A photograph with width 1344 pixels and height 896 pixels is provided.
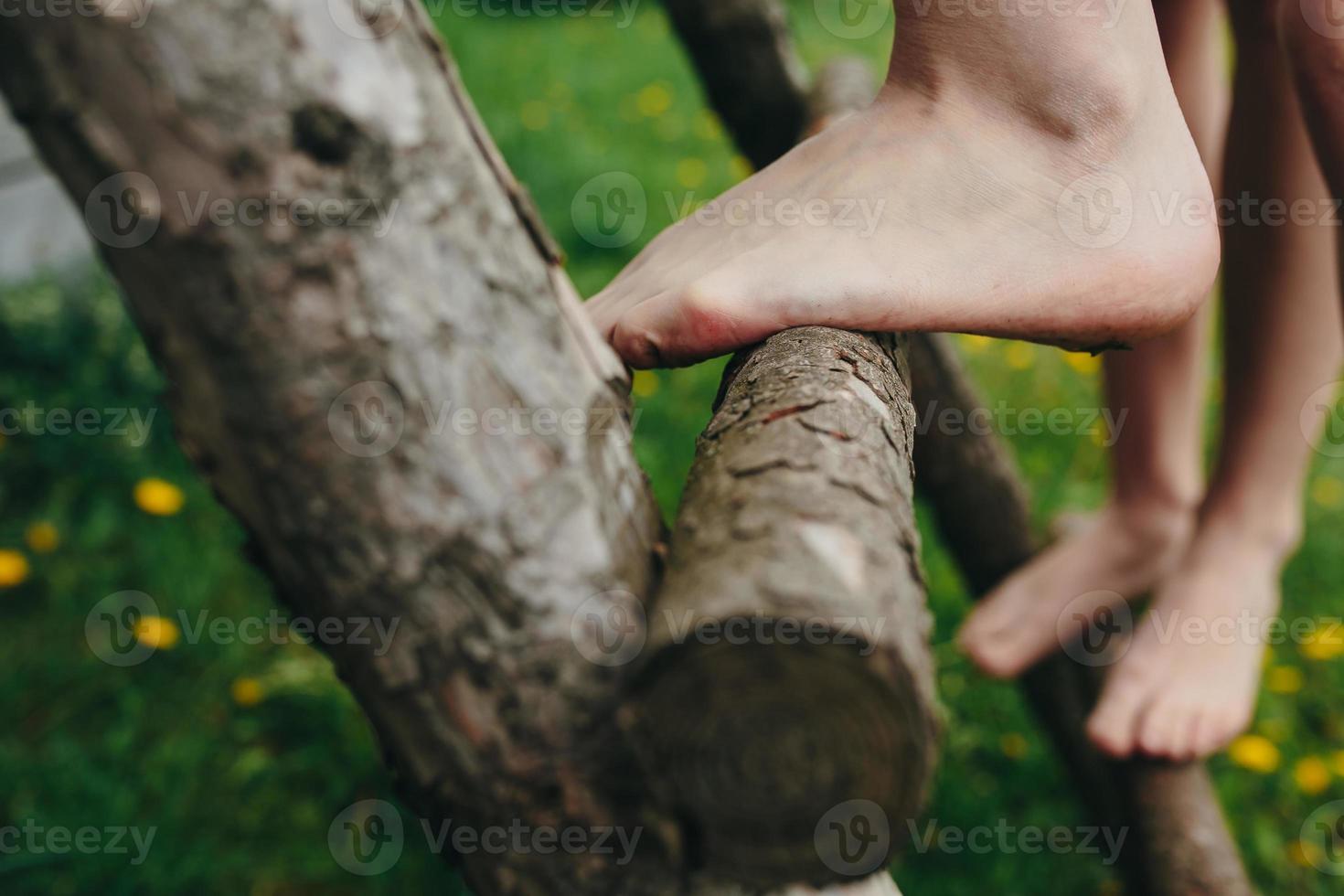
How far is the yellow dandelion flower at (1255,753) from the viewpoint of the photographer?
148cm

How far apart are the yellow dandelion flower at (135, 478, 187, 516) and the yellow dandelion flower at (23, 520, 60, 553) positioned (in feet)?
0.45

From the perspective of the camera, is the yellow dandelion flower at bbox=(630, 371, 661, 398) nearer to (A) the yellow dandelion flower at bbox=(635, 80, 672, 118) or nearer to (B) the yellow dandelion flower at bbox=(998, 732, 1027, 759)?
(B) the yellow dandelion flower at bbox=(998, 732, 1027, 759)

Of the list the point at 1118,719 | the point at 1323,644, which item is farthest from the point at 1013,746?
the point at 1323,644

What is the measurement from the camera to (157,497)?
1.60 m

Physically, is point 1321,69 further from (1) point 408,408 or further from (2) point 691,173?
(2) point 691,173

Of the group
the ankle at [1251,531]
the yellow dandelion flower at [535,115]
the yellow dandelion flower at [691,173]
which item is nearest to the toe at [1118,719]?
the ankle at [1251,531]

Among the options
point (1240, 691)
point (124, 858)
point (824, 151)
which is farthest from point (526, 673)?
point (1240, 691)

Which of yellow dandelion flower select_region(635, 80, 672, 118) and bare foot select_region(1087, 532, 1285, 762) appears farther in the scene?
yellow dandelion flower select_region(635, 80, 672, 118)

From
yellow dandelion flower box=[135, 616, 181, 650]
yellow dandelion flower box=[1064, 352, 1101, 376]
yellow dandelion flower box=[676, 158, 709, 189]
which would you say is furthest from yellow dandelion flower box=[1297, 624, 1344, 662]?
yellow dandelion flower box=[676, 158, 709, 189]

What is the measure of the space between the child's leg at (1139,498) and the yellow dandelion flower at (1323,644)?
1.26 ft

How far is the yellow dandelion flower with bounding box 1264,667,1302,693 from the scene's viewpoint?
162cm

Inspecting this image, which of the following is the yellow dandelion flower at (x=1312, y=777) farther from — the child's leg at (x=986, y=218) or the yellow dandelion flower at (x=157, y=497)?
the yellow dandelion flower at (x=157, y=497)

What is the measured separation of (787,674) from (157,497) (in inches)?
57.8

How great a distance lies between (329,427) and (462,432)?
56 mm
